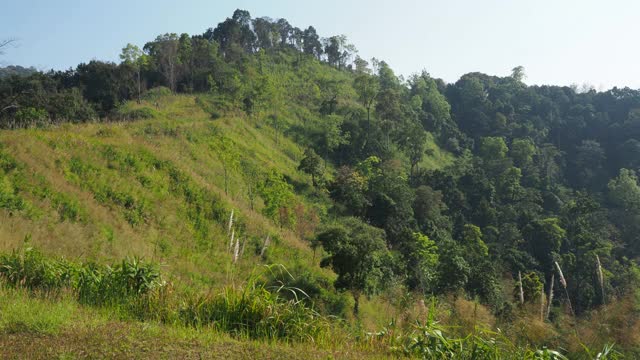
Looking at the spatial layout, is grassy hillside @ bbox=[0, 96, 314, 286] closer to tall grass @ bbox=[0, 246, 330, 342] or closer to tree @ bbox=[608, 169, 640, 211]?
tall grass @ bbox=[0, 246, 330, 342]

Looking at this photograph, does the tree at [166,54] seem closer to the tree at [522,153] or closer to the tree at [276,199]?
the tree at [276,199]

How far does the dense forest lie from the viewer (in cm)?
2748

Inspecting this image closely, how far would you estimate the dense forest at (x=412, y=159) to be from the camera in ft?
90.2

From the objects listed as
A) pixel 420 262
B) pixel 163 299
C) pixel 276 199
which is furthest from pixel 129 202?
pixel 420 262

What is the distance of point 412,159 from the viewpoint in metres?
50.4

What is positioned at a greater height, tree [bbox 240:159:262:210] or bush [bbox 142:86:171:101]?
bush [bbox 142:86:171:101]

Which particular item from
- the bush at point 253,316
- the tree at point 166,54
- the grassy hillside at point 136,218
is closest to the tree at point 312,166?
the grassy hillside at point 136,218

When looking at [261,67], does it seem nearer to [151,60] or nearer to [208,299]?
[151,60]

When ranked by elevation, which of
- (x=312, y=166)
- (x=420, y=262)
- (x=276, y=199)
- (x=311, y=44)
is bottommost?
(x=420, y=262)

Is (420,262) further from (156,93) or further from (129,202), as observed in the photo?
(156,93)

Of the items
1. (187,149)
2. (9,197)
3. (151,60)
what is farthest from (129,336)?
(151,60)

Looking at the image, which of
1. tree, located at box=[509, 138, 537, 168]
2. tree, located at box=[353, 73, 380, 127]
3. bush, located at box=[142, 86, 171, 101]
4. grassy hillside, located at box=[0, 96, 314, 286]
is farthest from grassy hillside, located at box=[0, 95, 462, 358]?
tree, located at box=[509, 138, 537, 168]

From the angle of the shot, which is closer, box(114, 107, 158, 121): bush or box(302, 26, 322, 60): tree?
box(114, 107, 158, 121): bush

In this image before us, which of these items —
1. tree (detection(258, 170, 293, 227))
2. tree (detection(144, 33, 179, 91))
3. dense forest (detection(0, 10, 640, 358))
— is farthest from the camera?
tree (detection(144, 33, 179, 91))
